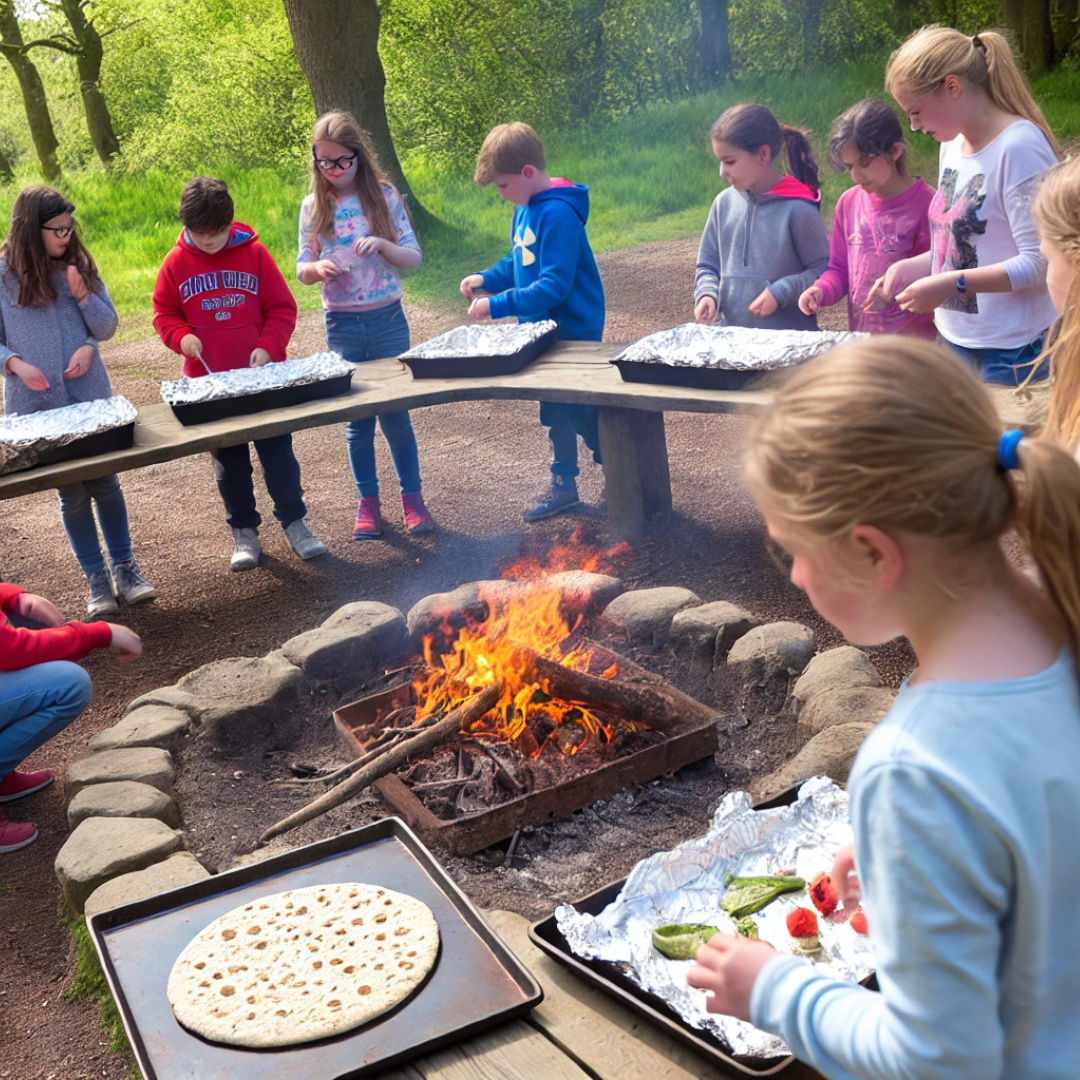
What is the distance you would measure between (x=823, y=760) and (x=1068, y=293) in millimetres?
1387

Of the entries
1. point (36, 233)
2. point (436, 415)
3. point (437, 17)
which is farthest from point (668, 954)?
point (437, 17)

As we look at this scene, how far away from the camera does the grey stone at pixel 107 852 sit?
3.13m

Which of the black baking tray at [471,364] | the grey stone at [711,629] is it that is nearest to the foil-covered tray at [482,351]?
the black baking tray at [471,364]

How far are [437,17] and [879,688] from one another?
16.6 m

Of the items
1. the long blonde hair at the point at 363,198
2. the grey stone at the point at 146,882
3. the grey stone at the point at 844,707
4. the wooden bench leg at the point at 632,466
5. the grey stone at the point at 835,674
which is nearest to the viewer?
the grey stone at the point at 146,882

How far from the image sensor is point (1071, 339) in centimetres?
212

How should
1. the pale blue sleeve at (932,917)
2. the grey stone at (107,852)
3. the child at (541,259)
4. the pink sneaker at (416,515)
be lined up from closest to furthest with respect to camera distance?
the pale blue sleeve at (932,917), the grey stone at (107,852), the child at (541,259), the pink sneaker at (416,515)

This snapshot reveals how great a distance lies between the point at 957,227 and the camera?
404cm

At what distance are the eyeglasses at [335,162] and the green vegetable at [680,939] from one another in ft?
13.7

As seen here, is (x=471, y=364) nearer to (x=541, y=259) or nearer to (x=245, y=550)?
(x=541, y=259)

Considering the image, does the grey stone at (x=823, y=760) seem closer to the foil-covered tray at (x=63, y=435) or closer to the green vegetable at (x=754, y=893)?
the green vegetable at (x=754, y=893)

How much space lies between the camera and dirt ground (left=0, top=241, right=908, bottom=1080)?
3.19 m

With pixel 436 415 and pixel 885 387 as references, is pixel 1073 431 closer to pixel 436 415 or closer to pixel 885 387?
pixel 885 387

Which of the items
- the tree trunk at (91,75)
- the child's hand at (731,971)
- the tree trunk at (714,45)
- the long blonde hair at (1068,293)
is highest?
the tree trunk at (91,75)
